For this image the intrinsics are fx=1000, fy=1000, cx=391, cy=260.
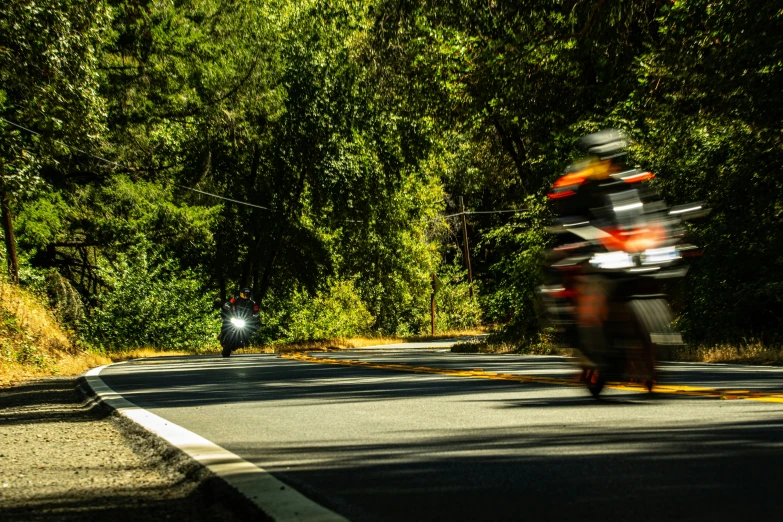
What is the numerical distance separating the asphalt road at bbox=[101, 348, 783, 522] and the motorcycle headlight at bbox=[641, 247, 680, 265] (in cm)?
108

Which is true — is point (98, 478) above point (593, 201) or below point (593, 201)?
below

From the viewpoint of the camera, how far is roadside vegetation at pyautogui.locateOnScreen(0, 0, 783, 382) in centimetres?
1748

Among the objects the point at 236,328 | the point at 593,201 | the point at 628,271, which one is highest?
the point at 593,201

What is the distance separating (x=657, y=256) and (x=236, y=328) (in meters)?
21.4

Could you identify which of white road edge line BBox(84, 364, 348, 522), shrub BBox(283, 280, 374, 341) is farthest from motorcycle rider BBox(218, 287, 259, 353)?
white road edge line BBox(84, 364, 348, 522)

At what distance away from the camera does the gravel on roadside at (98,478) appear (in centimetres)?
479

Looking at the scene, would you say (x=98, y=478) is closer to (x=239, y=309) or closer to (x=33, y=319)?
(x=33, y=319)

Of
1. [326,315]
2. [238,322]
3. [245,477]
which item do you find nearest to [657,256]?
[245,477]

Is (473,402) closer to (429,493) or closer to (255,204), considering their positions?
(429,493)

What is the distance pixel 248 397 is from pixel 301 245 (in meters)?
30.9

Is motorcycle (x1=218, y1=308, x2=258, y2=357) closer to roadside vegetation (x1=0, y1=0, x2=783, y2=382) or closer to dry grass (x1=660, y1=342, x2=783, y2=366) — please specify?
roadside vegetation (x1=0, y1=0, x2=783, y2=382)

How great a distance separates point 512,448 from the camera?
5859 millimetres

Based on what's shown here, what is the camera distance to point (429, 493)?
4707 mm

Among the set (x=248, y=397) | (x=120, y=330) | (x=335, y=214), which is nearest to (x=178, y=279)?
(x=120, y=330)
